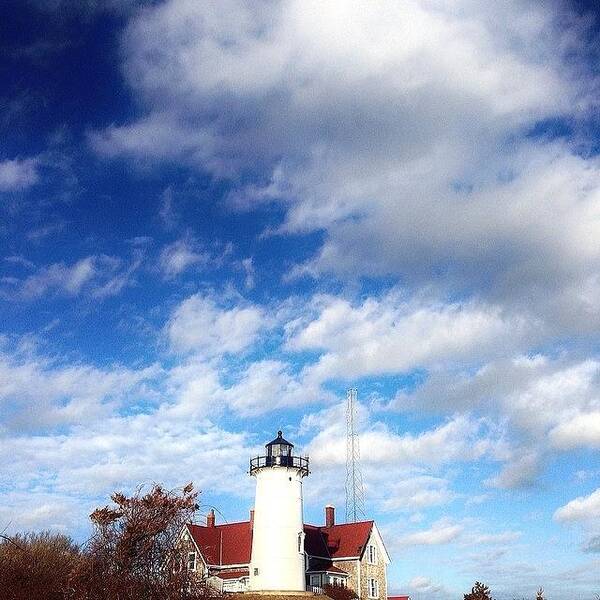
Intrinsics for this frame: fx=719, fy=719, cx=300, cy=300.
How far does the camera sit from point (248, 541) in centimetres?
5809

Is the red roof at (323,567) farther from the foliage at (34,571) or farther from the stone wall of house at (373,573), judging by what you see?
the foliage at (34,571)

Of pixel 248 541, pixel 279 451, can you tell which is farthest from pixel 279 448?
pixel 248 541

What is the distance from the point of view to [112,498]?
2572 cm

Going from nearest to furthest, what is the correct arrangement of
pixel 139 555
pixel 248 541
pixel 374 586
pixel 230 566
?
1. pixel 139 555
2. pixel 230 566
3. pixel 248 541
4. pixel 374 586

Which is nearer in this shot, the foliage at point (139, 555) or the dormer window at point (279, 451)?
the foliage at point (139, 555)

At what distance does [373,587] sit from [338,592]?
525 centimetres

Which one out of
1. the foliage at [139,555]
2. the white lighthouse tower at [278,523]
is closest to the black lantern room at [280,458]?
the white lighthouse tower at [278,523]

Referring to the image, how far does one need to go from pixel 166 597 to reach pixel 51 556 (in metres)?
17.7

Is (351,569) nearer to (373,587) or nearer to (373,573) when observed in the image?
(373,573)

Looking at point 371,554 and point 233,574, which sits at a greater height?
point 371,554

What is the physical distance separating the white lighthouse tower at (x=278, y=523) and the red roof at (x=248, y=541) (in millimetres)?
3442

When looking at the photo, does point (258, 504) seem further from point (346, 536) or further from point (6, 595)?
point (6, 595)

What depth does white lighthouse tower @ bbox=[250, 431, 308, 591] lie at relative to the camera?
173ft

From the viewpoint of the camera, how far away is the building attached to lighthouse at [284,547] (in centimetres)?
5305
